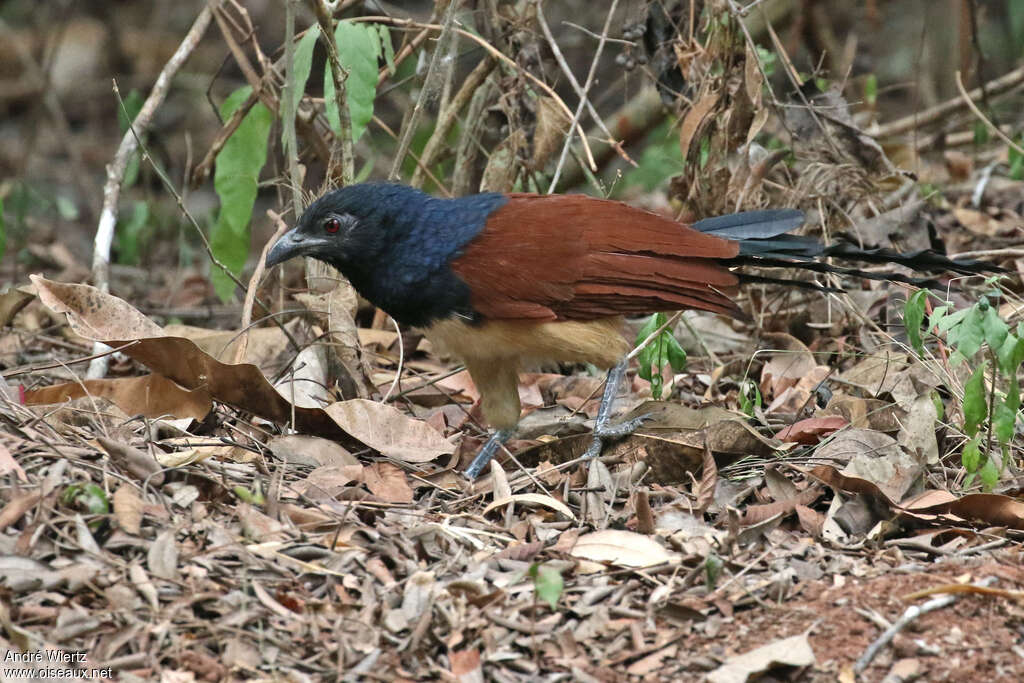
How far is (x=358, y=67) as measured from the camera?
4566mm

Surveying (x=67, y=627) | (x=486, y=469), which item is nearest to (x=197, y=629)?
(x=67, y=627)

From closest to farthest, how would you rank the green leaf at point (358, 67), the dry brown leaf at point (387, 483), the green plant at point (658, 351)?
the dry brown leaf at point (387, 483), the green plant at point (658, 351), the green leaf at point (358, 67)

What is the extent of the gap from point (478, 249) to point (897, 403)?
1720 mm

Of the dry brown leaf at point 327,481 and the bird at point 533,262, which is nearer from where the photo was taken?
the dry brown leaf at point 327,481

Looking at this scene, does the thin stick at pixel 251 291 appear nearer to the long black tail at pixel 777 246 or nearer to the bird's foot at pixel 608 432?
the bird's foot at pixel 608 432

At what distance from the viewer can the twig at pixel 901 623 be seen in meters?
2.85

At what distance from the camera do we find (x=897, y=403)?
4.46m

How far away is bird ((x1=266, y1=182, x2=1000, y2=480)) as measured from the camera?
420cm

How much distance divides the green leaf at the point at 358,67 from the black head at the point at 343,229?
0.46m

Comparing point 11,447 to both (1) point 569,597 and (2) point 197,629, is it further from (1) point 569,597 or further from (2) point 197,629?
(1) point 569,597

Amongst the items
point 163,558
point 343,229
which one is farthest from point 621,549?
point 343,229

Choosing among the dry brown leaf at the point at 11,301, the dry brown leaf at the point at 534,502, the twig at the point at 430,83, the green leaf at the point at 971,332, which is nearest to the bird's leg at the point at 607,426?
the dry brown leaf at the point at 534,502

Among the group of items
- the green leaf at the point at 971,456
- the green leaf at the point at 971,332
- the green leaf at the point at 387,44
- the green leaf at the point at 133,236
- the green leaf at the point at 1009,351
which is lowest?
the green leaf at the point at 133,236

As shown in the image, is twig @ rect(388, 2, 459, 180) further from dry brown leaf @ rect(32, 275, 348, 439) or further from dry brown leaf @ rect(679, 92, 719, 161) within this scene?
dry brown leaf @ rect(32, 275, 348, 439)
